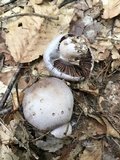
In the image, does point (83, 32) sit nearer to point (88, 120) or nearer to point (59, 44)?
point (59, 44)

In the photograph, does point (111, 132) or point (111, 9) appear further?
point (111, 9)

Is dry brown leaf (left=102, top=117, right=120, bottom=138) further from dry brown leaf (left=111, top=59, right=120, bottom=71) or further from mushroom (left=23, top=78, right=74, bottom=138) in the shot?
dry brown leaf (left=111, top=59, right=120, bottom=71)

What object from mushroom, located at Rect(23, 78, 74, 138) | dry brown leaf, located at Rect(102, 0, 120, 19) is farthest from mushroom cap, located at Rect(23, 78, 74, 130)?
dry brown leaf, located at Rect(102, 0, 120, 19)

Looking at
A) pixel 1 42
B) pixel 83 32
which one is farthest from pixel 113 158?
pixel 1 42

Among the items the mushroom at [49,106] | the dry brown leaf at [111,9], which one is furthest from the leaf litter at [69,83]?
the mushroom at [49,106]

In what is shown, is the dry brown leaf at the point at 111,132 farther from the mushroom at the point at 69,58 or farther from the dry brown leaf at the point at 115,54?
the dry brown leaf at the point at 115,54

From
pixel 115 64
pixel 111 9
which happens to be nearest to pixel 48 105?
pixel 115 64

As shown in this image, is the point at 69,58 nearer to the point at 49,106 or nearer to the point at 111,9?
the point at 49,106
